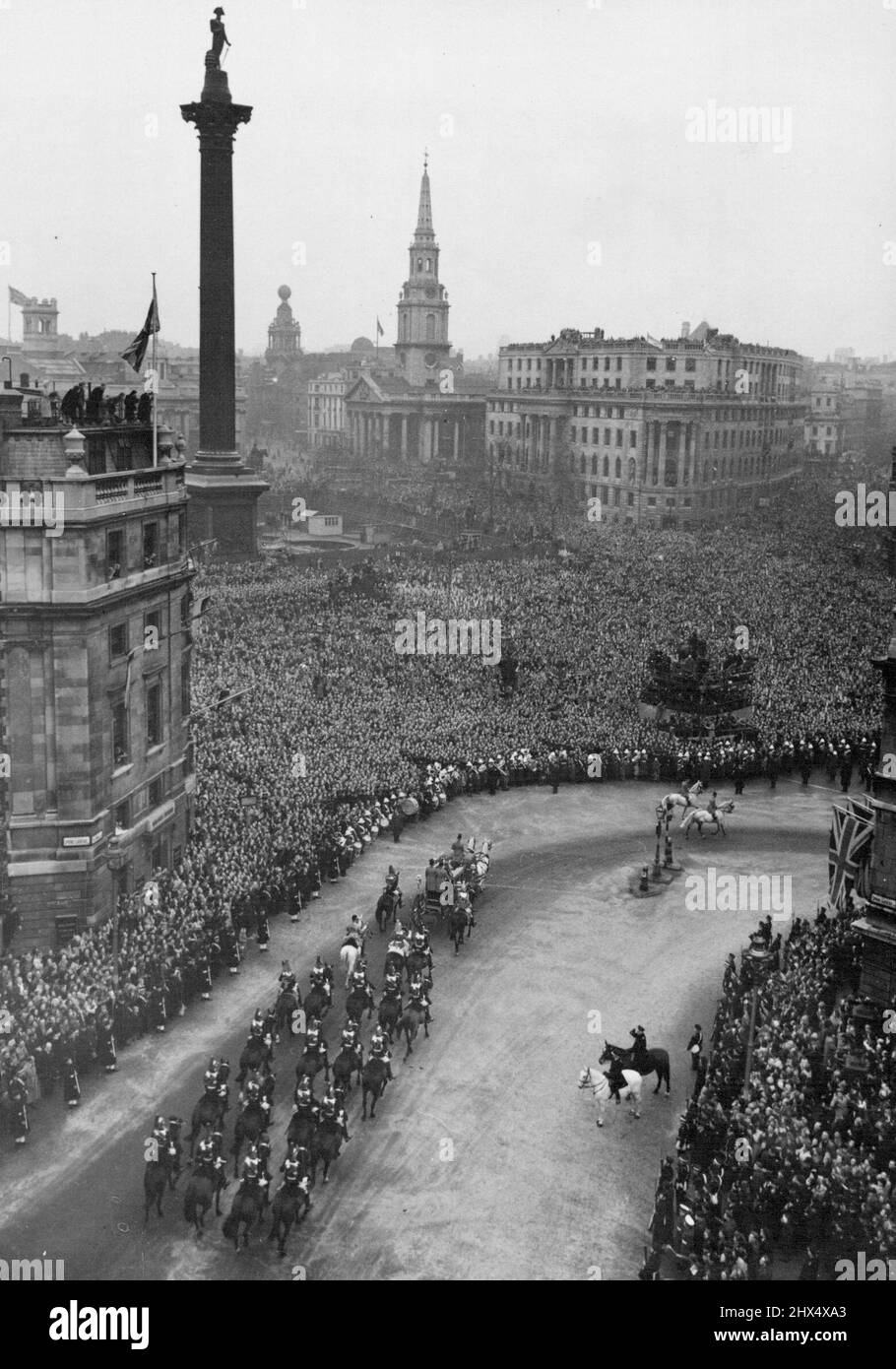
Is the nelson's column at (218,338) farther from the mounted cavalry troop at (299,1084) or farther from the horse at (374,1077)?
the horse at (374,1077)

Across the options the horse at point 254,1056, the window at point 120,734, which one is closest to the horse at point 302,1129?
the horse at point 254,1056

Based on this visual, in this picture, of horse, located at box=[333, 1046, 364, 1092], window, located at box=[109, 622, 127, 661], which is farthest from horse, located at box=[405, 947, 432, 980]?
window, located at box=[109, 622, 127, 661]

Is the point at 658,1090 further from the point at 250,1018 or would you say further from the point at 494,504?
the point at 494,504

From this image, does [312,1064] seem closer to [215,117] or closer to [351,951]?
[351,951]

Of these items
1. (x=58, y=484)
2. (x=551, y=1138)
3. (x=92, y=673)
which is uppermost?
(x=58, y=484)

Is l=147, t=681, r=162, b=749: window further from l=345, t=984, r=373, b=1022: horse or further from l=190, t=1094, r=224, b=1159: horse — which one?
l=190, t=1094, r=224, b=1159: horse
